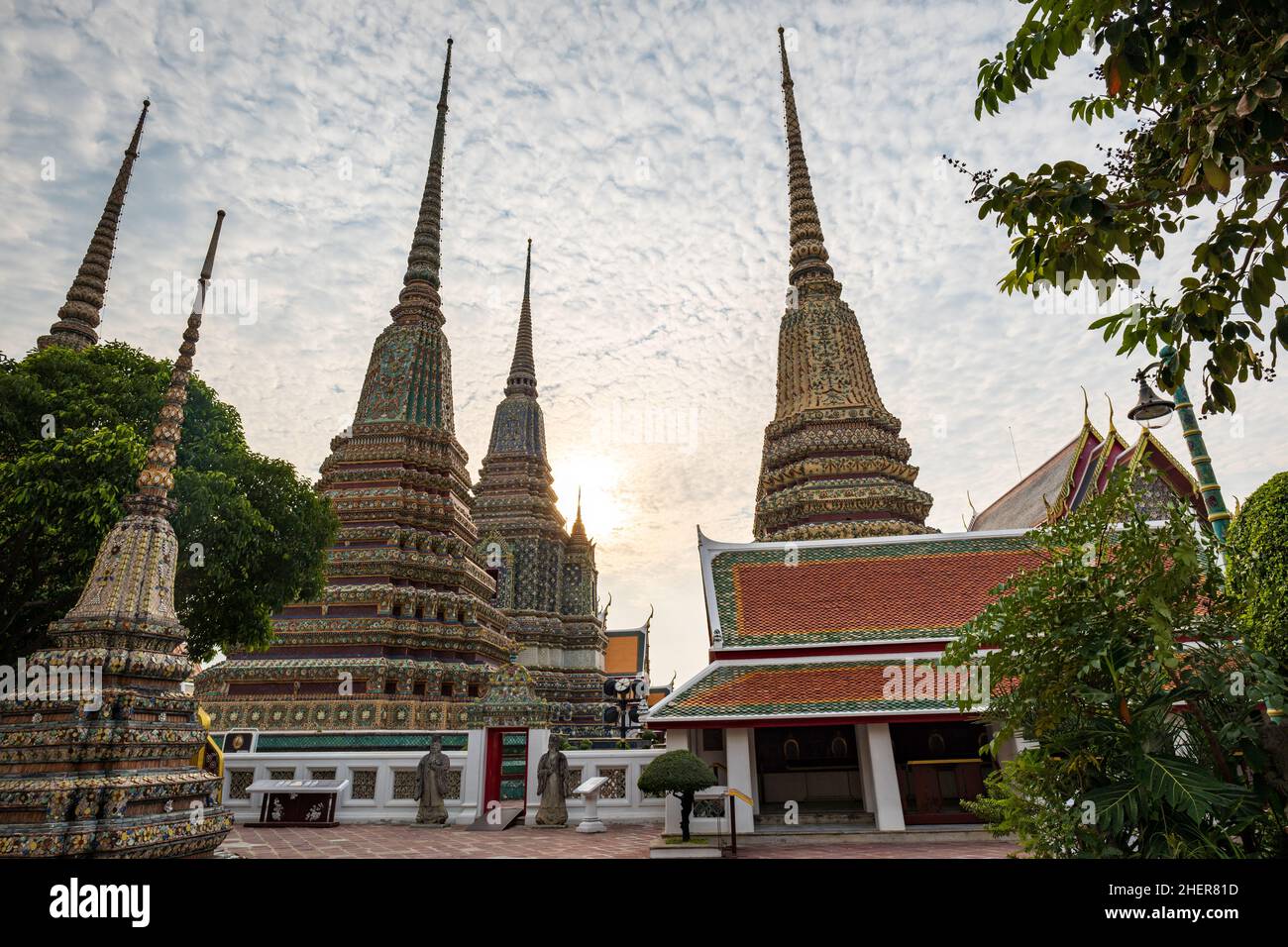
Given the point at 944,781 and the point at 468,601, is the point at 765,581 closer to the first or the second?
the point at 944,781

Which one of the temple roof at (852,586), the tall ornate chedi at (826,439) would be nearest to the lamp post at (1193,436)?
the temple roof at (852,586)

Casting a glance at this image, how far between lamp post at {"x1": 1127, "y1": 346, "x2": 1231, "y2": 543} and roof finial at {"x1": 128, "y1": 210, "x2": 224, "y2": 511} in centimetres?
1058

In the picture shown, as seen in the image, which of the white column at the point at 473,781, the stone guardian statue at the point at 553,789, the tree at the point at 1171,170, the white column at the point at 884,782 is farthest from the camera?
the white column at the point at 473,781

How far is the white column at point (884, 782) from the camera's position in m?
11.5

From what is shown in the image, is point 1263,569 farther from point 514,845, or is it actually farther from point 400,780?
point 400,780

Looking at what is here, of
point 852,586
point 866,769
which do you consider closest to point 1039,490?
point 852,586

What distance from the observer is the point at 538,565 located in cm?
3831

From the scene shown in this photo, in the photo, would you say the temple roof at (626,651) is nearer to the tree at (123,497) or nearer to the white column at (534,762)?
the white column at (534,762)

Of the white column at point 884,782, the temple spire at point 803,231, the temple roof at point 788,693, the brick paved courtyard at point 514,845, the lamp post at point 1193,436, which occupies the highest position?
the temple spire at point 803,231

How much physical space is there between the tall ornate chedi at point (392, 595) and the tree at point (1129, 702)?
1633 centimetres

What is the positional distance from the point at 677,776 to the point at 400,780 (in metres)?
6.78

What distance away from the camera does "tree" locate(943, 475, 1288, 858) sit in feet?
13.0

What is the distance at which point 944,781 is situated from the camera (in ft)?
42.4

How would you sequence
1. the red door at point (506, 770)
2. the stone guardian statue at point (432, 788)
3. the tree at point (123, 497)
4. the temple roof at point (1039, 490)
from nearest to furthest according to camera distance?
the tree at point (123, 497), the stone guardian statue at point (432, 788), the red door at point (506, 770), the temple roof at point (1039, 490)
